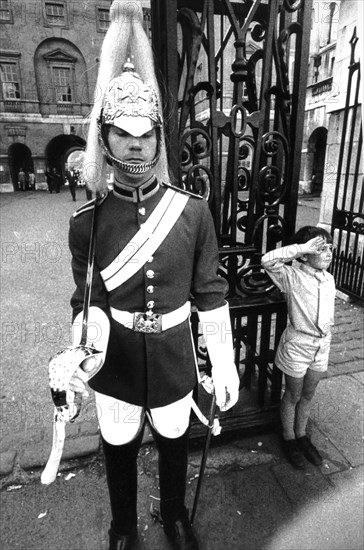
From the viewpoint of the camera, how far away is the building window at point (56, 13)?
2244 centimetres

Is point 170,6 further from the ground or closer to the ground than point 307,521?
further from the ground

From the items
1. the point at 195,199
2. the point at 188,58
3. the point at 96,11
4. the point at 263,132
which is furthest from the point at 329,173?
the point at 96,11

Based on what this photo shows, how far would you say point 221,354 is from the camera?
5.42 feet

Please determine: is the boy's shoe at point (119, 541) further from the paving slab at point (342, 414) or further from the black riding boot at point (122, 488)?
the paving slab at point (342, 414)

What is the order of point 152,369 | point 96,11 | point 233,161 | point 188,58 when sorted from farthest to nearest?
1. point 96,11
2. point 233,161
3. point 188,58
4. point 152,369

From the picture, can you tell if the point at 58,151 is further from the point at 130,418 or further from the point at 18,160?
the point at 130,418

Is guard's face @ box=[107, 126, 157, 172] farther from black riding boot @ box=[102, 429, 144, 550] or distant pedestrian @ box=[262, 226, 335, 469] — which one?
black riding boot @ box=[102, 429, 144, 550]

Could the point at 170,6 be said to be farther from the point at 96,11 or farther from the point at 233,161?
the point at 96,11

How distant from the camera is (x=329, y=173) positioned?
5.54 m

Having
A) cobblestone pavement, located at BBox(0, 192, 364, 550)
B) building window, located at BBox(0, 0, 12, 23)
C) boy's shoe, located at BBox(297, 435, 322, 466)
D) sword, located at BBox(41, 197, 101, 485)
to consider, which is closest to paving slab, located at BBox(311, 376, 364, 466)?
cobblestone pavement, located at BBox(0, 192, 364, 550)

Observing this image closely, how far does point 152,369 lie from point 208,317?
0.35 meters

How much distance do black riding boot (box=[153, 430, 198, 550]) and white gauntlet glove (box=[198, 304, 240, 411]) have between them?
0.32 meters

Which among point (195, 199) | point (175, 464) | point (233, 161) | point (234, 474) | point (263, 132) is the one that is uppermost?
point (263, 132)

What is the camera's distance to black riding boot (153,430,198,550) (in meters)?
1.76
